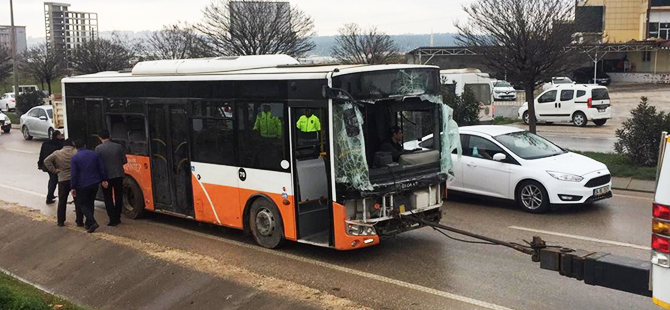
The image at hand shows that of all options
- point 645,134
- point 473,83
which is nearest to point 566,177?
point 645,134

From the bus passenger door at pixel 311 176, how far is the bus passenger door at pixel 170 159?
7.82ft

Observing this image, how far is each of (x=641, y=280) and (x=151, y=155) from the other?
322 inches

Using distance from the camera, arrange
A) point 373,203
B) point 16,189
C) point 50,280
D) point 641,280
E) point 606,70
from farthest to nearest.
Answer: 1. point 606,70
2. point 16,189
3. point 50,280
4. point 373,203
5. point 641,280

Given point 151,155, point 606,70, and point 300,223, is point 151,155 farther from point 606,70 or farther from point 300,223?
point 606,70

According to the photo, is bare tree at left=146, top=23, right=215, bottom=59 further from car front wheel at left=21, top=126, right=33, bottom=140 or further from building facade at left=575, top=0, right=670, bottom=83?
building facade at left=575, top=0, right=670, bottom=83

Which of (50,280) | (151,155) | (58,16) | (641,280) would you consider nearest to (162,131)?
(151,155)

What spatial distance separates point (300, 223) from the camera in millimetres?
9305

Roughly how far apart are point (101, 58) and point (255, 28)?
1361 centimetres

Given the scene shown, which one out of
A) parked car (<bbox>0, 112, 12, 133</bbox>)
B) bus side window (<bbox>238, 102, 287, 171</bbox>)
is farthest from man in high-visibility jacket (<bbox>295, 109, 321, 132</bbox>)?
parked car (<bbox>0, 112, 12, 133</bbox>)

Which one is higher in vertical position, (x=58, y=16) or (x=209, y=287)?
(x=58, y=16)

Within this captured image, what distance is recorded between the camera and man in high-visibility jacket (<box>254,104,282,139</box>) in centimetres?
930

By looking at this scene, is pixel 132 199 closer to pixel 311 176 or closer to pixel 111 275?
pixel 111 275

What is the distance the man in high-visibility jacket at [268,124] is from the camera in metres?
9.30

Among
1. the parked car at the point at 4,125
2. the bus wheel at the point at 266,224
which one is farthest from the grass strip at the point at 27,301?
the parked car at the point at 4,125
